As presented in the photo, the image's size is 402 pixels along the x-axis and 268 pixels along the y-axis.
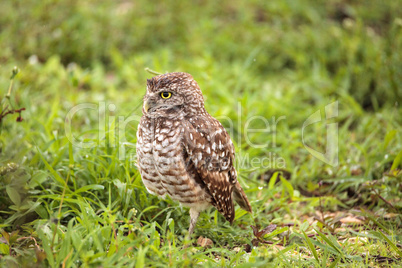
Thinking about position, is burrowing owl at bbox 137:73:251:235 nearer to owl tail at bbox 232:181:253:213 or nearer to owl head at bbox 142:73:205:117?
owl head at bbox 142:73:205:117

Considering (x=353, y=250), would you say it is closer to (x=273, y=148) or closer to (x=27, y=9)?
(x=273, y=148)

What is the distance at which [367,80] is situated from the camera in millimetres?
5371

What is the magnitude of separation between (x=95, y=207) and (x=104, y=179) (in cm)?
25

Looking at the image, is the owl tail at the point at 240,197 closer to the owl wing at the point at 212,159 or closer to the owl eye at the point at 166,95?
the owl wing at the point at 212,159

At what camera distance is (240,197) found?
3.24 metres

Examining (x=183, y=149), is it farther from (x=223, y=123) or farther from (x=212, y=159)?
(x=223, y=123)

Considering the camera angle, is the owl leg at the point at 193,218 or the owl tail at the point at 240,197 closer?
the owl leg at the point at 193,218

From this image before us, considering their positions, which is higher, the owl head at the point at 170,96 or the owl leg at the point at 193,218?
the owl head at the point at 170,96

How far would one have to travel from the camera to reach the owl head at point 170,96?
2895 millimetres

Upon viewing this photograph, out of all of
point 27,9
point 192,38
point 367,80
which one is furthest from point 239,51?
point 27,9

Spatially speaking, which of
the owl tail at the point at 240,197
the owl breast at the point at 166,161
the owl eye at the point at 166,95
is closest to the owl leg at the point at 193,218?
the owl breast at the point at 166,161

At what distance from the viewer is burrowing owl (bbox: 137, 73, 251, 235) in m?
2.81

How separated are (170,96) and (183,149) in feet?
1.33

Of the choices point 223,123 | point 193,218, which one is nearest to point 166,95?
point 193,218
